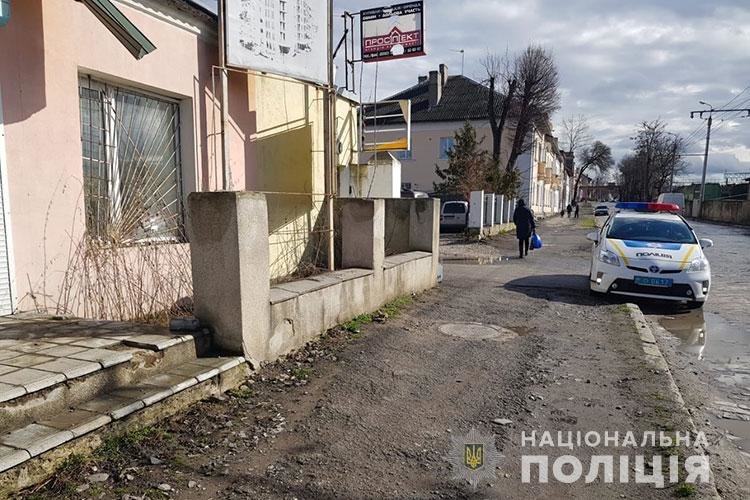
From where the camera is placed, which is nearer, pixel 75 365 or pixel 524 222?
pixel 75 365

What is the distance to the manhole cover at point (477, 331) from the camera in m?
6.22

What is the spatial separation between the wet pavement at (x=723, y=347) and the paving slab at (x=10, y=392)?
4.98m

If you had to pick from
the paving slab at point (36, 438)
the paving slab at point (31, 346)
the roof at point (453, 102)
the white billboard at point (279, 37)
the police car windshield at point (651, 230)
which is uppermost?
the roof at point (453, 102)

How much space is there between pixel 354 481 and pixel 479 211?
18310 millimetres

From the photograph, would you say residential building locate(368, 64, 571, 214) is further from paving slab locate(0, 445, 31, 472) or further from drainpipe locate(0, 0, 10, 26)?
paving slab locate(0, 445, 31, 472)

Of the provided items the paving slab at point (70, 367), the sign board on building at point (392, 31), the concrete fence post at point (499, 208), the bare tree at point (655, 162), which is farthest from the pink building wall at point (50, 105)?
the bare tree at point (655, 162)

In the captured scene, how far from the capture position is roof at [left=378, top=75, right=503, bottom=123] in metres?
38.2

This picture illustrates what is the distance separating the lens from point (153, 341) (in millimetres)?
3863

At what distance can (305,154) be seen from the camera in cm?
866

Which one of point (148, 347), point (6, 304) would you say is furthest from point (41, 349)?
point (6, 304)

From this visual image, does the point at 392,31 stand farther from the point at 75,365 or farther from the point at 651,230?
the point at 75,365

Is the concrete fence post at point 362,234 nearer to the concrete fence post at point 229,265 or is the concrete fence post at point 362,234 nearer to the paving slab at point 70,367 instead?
the concrete fence post at point 229,265

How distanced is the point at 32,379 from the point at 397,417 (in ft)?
8.12

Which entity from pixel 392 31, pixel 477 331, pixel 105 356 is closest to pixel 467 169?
pixel 392 31
